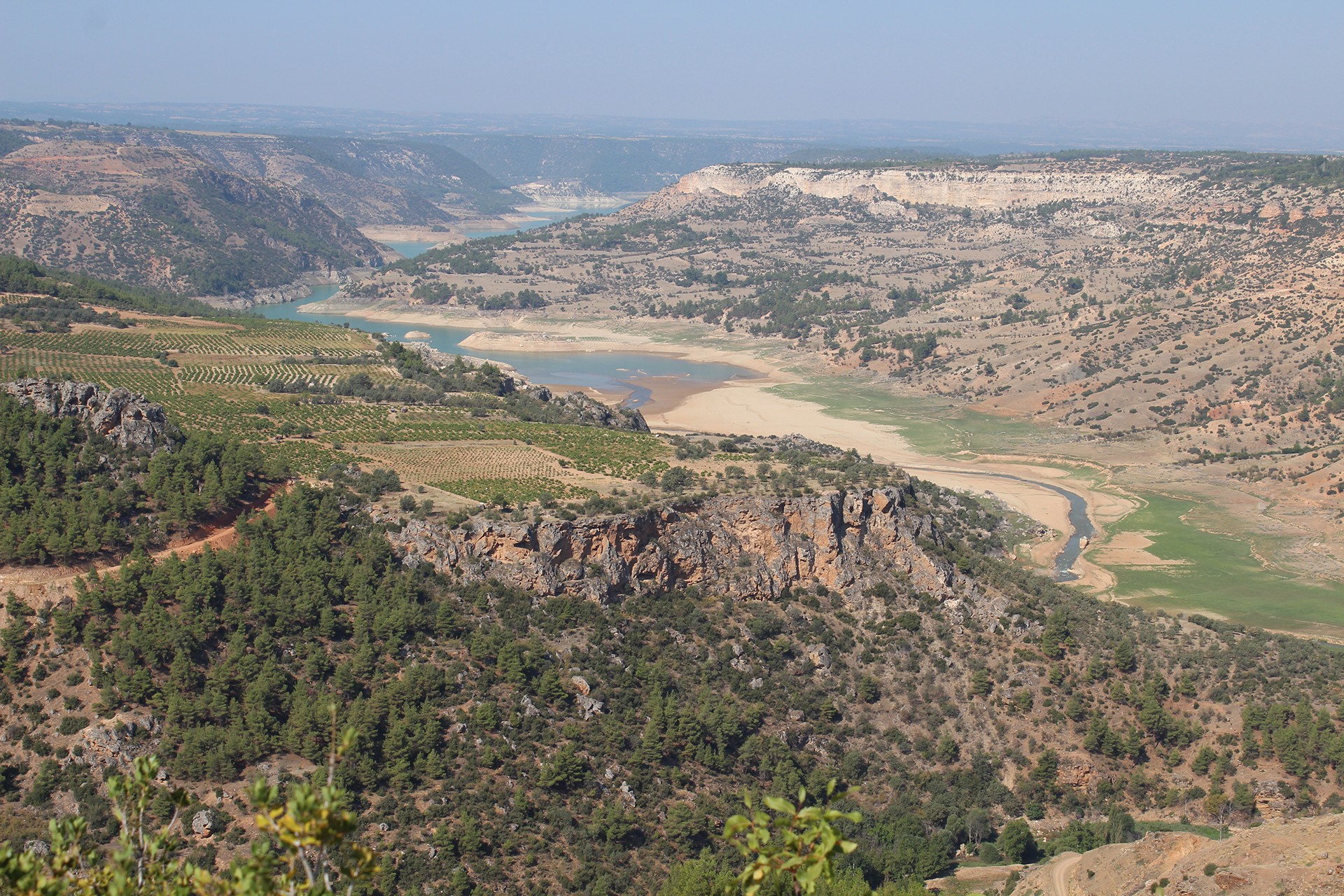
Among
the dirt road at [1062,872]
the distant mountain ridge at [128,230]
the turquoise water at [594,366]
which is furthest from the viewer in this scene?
Result: the distant mountain ridge at [128,230]

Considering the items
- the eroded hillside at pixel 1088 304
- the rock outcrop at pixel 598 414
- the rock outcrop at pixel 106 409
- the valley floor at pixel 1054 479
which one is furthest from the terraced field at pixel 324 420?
the eroded hillside at pixel 1088 304

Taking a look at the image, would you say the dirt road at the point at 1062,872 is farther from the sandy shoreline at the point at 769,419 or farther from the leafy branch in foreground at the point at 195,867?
the sandy shoreline at the point at 769,419

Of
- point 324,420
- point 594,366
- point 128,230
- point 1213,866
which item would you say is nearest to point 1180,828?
point 1213,866

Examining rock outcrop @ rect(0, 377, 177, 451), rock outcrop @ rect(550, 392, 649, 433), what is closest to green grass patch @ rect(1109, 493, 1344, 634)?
rock outcrop @ rect(550, 392, 649, 433)

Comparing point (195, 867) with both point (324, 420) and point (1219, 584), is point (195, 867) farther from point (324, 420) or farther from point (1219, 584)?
point (1219, 584)

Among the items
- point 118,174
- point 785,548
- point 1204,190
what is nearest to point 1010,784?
point 785,548

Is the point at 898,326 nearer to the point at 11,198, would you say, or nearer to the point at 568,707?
the point at 568,707
